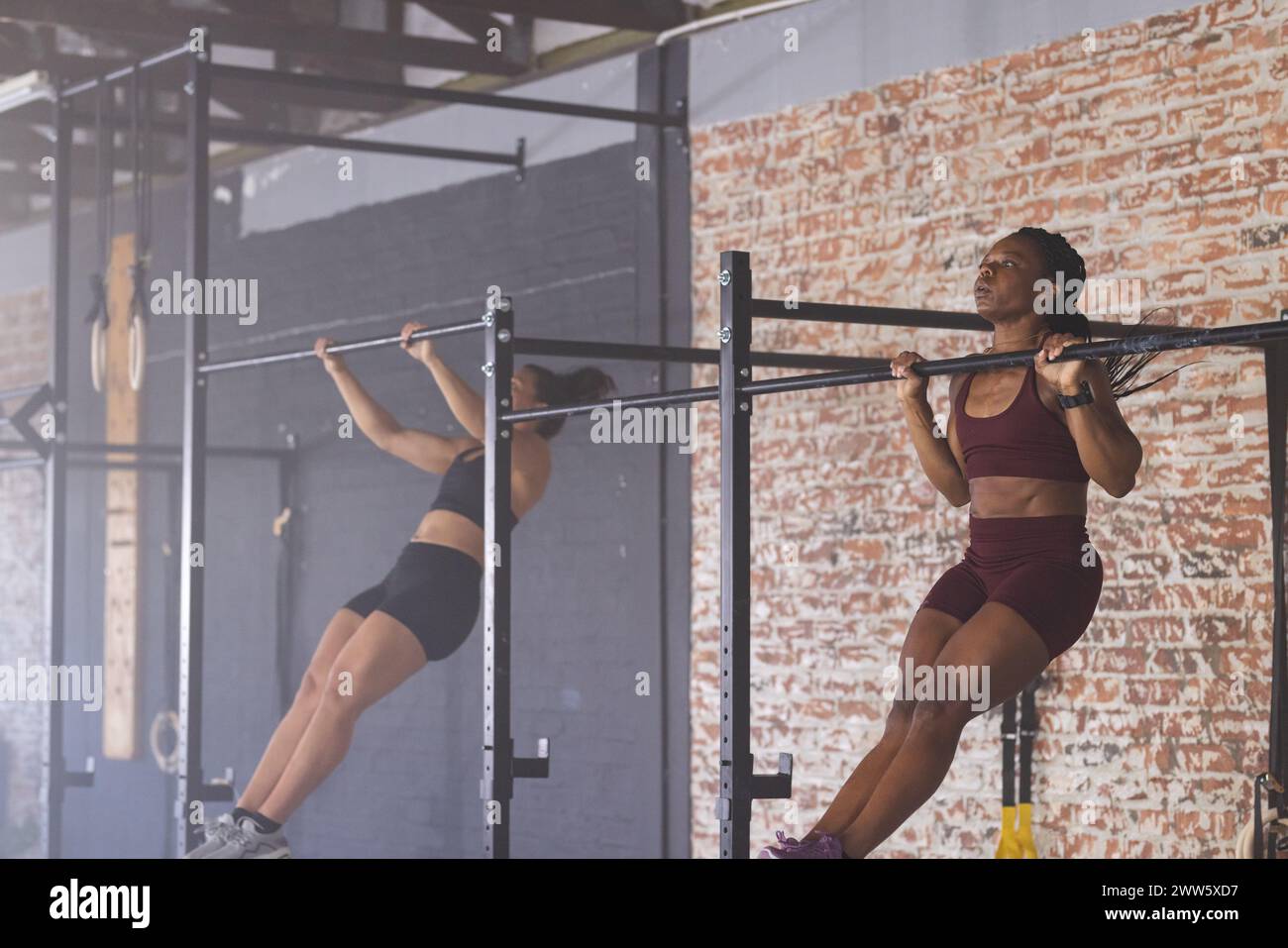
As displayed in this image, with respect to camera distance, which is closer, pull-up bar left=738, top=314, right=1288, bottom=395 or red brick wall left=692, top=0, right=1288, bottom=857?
→ pull-up bar left=738, top=314, right=1288, bottom=395

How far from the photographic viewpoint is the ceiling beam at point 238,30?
552cm

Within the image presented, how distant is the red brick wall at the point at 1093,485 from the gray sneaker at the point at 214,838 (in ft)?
5.20

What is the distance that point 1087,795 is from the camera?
15.1 ft

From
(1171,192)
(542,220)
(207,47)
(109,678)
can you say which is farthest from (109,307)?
(1171,192)

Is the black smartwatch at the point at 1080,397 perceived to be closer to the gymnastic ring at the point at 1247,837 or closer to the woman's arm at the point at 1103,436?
the woman's arm at the point at 1103,436

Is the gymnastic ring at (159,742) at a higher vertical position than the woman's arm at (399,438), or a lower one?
lower

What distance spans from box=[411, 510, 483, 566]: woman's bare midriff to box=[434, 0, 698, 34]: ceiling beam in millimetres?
1579

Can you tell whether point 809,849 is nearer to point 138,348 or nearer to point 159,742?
point 138,348

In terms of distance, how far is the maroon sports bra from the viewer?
346 centimetres

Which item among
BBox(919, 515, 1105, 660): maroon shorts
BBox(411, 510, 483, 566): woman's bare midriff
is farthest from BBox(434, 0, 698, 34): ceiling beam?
BBox(919, 515, 1105, 660): maroon shorts

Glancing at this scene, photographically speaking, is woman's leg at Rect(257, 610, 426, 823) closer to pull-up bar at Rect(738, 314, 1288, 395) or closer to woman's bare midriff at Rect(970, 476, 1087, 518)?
pull-up bar at Rect(738, 314, 1288, 395)

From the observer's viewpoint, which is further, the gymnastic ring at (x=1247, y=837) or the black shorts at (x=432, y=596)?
the black shorts at (x=432, y=596)

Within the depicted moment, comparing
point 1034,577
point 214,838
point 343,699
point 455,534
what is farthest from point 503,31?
point 1034,577

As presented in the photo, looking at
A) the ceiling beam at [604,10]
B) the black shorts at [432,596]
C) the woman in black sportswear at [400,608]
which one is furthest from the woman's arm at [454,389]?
the ceiling beam at [604,10]
